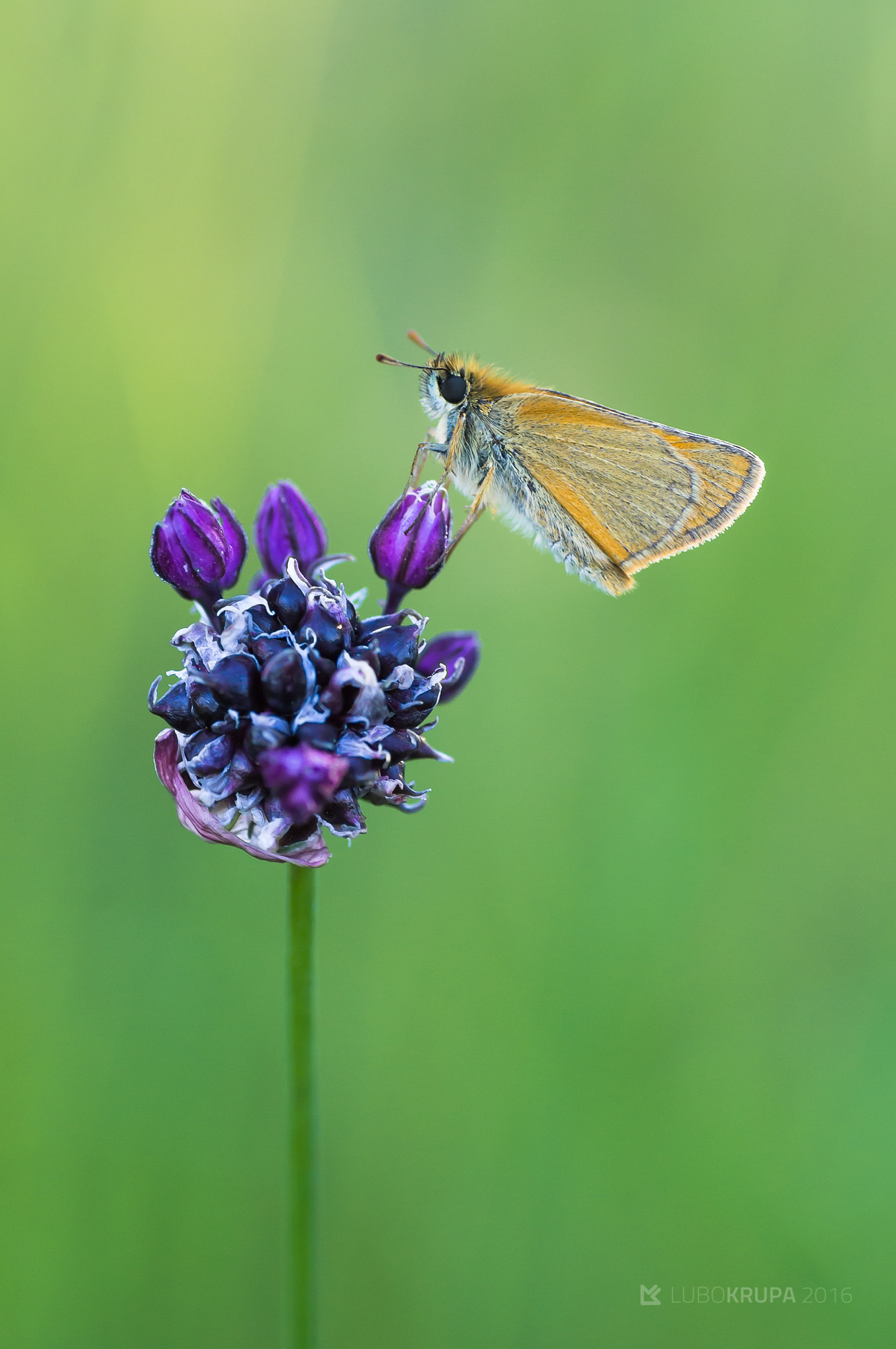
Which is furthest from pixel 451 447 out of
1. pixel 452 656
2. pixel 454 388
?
pixel 452 656

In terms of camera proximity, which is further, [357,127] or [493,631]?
[357,127]

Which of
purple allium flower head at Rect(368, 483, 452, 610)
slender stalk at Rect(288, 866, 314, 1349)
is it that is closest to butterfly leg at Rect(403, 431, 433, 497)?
purple allium flower head at Rect(368, 483, 452, 610)

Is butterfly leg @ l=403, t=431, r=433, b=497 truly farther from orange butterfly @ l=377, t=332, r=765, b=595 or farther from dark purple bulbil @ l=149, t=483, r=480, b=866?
dark purple bulbil @ l=149, t=483, r=480, b=866

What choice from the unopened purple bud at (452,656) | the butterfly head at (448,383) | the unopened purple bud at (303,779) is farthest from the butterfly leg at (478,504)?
the unopened purple bud at (303,779)

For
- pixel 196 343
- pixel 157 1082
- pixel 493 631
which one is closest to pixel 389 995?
pixel 157 1082

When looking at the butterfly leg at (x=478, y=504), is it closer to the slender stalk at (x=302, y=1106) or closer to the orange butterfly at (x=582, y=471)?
the orange butterfly at (x=582, y=471)

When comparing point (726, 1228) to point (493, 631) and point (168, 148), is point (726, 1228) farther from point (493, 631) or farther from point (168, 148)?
point (168, 148)
